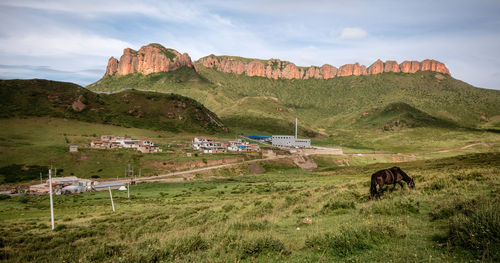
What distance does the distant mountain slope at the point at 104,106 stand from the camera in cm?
11325

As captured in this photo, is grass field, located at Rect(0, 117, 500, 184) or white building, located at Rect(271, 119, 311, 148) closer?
grass field, located at Rect(0, 117, 500, 184)

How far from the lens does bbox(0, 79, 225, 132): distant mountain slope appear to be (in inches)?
4459

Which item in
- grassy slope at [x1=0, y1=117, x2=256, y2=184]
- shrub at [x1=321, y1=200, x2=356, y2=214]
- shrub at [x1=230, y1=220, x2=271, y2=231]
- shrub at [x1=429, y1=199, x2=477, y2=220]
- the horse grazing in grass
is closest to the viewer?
shrub at [x1=429, y1=199, x2=477, y2=220]

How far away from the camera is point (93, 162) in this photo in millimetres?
66188

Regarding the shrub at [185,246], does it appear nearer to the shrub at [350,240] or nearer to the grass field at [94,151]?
the shrub at [350,240]

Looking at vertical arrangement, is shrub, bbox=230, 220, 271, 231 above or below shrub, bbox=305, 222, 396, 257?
below

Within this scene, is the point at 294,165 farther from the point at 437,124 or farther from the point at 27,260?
the point at 437,124

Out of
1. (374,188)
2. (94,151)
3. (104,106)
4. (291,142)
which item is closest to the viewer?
(374,188)

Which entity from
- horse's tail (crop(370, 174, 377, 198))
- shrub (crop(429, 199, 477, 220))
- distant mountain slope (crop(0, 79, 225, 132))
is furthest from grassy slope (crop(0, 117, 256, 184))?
shrub (crop(429, 199, 477, 220))

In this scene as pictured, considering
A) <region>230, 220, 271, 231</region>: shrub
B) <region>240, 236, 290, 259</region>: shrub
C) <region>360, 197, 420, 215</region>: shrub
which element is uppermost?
<region>360, 197, 420, 215</region>: shrub

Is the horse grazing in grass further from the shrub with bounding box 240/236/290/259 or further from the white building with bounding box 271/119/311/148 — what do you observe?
the white building with bounding box 271/119/311/148

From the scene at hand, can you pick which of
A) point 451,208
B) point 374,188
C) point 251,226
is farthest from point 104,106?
point 451,208

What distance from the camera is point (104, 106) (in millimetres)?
132625

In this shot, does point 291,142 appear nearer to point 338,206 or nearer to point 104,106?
point 104,106
